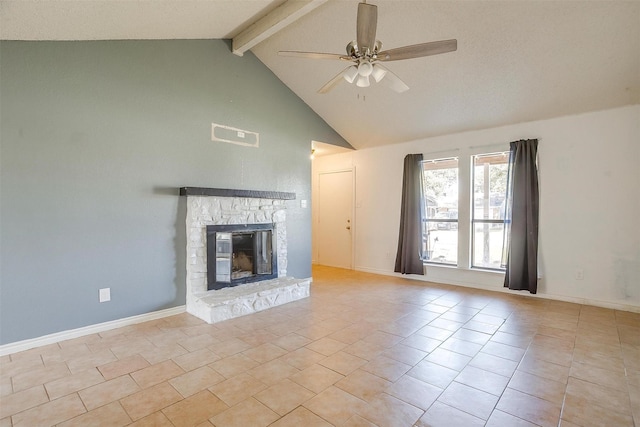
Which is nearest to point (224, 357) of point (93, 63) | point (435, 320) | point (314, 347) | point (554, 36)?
point (314, 347)

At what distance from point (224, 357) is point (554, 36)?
4.19 metres

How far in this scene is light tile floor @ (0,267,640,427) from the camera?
183 cm

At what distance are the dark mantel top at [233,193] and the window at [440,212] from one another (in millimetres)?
2349

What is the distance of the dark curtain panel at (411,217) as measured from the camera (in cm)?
525

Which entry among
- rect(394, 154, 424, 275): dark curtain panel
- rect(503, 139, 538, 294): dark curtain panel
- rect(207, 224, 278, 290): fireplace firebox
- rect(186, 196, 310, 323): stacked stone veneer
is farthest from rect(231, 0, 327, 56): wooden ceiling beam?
rect(503, 139, 538, 294): dark curtain panel

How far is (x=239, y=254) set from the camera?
164 inches

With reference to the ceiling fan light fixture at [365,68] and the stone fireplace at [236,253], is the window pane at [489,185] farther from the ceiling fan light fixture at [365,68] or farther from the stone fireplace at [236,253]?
the ceiling fan light fixture at [365,68]

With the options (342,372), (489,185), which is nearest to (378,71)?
(342,372)

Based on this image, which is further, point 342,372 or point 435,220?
point 435,220

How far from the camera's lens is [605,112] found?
3801 millimetres

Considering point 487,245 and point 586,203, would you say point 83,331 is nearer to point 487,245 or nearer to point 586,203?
point 487,245

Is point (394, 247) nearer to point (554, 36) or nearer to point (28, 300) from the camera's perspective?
point (554, 36)

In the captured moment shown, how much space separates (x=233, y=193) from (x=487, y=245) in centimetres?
382

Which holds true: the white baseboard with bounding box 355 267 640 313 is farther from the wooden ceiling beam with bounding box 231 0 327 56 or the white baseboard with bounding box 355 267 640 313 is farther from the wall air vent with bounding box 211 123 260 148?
the wooden ceiling beam with bounding box 231 0 327 56
